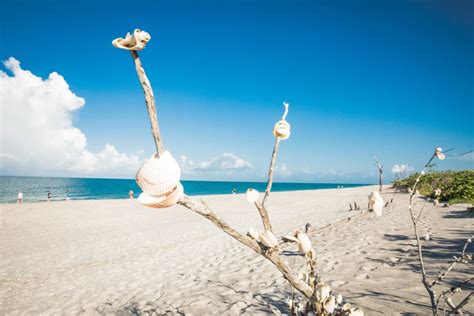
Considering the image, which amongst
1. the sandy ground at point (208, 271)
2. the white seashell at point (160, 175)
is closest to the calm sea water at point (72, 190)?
the sandy ground at point (208, 271)

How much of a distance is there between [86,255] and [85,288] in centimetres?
348

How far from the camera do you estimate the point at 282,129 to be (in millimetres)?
936

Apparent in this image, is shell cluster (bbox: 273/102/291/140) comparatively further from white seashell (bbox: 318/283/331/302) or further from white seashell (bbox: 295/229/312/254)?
white seashell (bbox: 318/283/331/302)

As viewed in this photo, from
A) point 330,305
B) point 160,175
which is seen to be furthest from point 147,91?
point 330,305

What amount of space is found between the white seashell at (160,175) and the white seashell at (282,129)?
0.37m

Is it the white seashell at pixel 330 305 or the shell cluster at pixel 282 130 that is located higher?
the shell cluster at pixel 282 130

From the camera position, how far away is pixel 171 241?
33.6 ft

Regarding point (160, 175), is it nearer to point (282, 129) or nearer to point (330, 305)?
point (282, 129)

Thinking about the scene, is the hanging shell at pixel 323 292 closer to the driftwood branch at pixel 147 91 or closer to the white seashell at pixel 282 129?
the white seashell at pixel 282 129

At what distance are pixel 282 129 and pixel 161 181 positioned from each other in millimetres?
435

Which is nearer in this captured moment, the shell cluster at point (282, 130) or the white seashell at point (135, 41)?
the white seashell at point (135, 41)

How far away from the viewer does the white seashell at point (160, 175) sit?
2.27 feet

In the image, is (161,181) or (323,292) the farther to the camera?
(323,292)

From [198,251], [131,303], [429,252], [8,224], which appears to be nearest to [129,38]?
[131,303]
